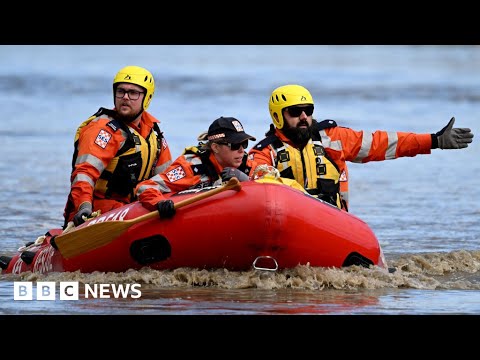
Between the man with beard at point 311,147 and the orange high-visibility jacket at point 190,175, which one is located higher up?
the man with beard at point 311,147

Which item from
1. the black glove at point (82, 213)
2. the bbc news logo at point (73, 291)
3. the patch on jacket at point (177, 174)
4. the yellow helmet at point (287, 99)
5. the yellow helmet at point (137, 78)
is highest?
the yellow helmet at point (137, 78)

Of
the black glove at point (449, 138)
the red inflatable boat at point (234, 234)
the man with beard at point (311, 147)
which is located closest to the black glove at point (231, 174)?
the red inflatable boat at point (234, 234)

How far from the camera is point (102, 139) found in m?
11.3

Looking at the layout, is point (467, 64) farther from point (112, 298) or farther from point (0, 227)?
point (112, 298)

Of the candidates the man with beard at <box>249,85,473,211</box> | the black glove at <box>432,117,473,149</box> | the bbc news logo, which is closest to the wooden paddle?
the bbc news logo

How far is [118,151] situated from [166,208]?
63.1 inches

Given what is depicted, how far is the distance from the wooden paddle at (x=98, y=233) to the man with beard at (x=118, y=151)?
1.93ft

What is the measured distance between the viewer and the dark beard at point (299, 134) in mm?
11211

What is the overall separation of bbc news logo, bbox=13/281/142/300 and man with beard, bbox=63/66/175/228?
45.7 inches

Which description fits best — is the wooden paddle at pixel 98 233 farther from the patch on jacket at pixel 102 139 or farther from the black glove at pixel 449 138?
the black glove at pixel 449 138

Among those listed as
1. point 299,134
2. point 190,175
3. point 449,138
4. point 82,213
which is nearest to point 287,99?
point 299,134

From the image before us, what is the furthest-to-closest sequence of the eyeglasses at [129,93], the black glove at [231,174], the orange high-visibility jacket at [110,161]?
the eyeglasses at [129,93], the orange high-visibility jacket at [110,161], the black glove at [231,174]

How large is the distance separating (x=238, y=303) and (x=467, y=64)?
23.1 metres

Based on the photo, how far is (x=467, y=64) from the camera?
104 ft
